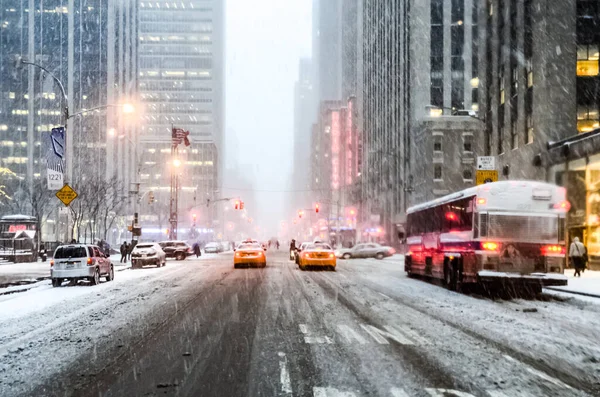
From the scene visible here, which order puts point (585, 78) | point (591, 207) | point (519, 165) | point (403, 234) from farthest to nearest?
point (519, 165)
point (585, 78)
point (591, 207)
point (403, 234)

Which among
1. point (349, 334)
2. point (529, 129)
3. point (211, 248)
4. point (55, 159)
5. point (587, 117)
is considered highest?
point (587, 117)

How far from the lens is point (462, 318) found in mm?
14234

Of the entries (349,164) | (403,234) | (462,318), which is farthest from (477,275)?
(349,164)

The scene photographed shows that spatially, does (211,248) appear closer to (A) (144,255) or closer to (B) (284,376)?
(A) (144,255)

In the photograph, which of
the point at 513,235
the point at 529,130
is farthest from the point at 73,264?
the point at 529,130

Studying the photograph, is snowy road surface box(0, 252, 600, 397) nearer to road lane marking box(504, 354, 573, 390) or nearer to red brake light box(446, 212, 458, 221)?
road lane marking box(504, 354, 573, 390)

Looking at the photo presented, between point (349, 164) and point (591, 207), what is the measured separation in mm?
96738

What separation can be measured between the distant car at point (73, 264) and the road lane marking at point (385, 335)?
621 inches

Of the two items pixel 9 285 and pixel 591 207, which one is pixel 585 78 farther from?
pixel 9 285

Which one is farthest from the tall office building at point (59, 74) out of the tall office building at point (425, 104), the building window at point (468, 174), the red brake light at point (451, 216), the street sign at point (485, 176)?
the red brake light at point (451, 216)

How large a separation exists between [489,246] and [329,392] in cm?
1398

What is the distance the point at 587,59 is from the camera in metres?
37.8

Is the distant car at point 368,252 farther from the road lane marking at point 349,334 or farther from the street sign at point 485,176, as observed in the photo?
the road lane marking at point 349,334

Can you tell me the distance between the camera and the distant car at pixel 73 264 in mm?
24812
